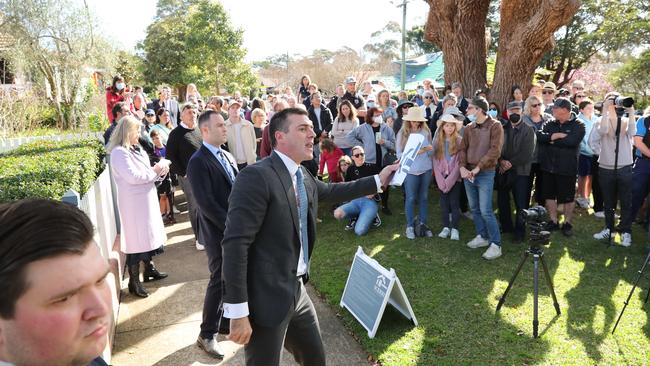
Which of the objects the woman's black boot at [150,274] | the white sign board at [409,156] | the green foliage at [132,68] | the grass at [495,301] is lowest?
the grass at [495,301]

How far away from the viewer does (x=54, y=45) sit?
74.2ft

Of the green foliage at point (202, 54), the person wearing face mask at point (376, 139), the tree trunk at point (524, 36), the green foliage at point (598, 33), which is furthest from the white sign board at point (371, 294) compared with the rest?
the green foliage at point (202, 54)

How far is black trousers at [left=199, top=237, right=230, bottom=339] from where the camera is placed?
3.96 metres

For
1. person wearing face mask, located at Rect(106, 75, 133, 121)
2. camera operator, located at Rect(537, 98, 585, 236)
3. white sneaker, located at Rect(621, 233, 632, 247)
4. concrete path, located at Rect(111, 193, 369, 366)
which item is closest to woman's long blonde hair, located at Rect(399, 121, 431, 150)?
camera operator, located at Rect(537, 98, 585, 236)

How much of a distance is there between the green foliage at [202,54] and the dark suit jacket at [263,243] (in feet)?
99.9

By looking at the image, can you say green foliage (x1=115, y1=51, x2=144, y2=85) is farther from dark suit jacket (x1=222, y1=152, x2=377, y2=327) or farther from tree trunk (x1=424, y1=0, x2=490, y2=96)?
dark suit jacket (x1=222, y1=152, x2=377, y2=327)

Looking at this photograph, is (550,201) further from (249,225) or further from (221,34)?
(221,34)

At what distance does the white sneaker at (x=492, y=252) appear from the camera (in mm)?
6252

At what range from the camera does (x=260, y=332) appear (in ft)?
8.80

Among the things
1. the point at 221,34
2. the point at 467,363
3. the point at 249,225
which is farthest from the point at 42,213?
the point at 221,34

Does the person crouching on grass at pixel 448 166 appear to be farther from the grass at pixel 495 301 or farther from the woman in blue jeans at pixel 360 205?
the woman in blue jeans at pixel 360 205

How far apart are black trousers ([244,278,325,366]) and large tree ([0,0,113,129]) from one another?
20.6 meters

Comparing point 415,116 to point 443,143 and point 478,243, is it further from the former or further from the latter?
point 478,243

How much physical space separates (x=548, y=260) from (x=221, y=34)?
95.7 feet
